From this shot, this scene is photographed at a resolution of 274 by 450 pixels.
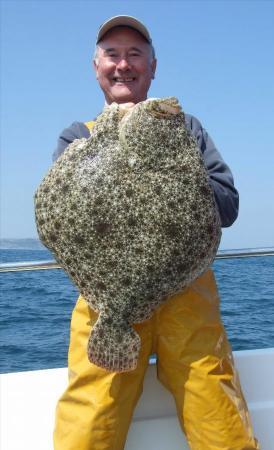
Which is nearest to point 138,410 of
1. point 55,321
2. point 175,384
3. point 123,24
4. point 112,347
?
point 175,384

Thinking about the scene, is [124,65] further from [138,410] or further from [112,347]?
[138,410]

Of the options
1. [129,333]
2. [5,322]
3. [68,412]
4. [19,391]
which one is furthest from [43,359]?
[129,333]

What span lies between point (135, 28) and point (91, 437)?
192 centimetres

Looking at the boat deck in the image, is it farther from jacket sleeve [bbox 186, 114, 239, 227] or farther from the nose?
the nose

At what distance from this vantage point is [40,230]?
6.56 ft

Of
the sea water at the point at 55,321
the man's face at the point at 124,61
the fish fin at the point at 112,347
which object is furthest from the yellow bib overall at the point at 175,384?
the sea water at the point at 55,321

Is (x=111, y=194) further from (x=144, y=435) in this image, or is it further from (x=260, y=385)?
(x=260, y=385)

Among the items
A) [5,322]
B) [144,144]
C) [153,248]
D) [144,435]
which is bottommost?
[5,322]

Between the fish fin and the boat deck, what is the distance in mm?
818

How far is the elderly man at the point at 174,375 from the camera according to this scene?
229cm

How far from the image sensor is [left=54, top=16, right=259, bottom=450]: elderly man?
2.29 metres

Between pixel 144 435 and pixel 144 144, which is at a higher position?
pixel 144 144

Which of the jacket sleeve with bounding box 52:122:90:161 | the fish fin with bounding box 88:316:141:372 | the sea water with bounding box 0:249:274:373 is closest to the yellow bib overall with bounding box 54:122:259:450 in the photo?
the fish fin with bounding box 88:316:141:372

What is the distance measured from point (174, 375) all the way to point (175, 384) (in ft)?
0.16
